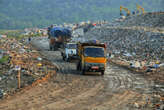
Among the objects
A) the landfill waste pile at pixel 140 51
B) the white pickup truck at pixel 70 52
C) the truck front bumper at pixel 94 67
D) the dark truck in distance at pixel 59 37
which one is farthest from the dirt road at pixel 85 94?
the dark truck in distance at pixel 59 37

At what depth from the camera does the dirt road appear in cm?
1082

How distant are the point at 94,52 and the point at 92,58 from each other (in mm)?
600

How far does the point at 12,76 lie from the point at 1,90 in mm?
3349

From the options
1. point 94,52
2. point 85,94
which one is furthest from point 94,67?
point 85,94

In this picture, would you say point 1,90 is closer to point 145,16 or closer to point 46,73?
point 46,73

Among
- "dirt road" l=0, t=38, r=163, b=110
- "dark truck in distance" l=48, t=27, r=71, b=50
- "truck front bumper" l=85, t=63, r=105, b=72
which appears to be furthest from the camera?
"dark truck in distance" l=48, t=27, r=71, b=50

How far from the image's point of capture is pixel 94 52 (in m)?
18.4

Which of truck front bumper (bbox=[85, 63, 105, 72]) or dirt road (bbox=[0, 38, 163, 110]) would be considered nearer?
dirt road (bbox=[0, 38, 163, 110])

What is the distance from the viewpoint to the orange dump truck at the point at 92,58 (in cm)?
1789

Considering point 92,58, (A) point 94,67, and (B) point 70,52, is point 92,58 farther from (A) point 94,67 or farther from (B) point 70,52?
(B) point 70,52

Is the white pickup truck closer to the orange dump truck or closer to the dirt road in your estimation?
the orange dump truck

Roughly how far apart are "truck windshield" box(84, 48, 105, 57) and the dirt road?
4.76ft

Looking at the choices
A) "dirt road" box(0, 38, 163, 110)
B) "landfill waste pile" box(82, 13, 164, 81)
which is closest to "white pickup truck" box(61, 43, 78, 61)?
"landfill waste pile" box(82, 13, 164, 81)

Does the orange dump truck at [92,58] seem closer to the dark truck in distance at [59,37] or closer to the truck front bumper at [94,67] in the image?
the truck front bumper at [94,67]
